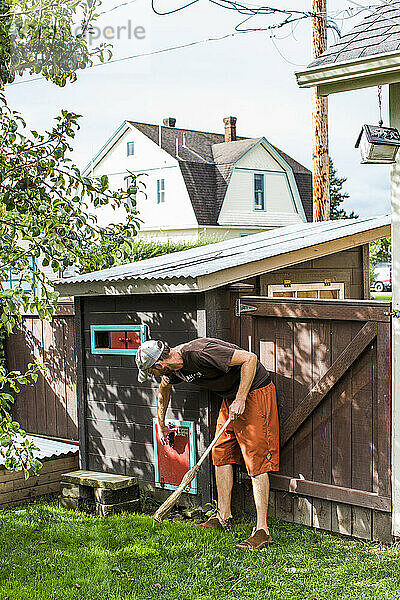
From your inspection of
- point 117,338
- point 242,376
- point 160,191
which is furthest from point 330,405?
point 160,191

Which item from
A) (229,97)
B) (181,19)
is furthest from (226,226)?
(229,97)

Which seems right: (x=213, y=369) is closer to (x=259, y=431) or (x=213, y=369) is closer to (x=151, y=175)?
(x=259, y=431)

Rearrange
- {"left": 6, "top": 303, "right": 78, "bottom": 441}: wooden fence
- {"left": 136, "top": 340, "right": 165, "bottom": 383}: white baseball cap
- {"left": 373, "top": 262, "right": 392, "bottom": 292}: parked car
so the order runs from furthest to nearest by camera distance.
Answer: {"left": 373, "top": 262, "right": 392, "bottom": 292}: parked car, {"left": 6, "top": 303, "right": 78, "bottom": 441}: wooden fence, {"left": 136, "top": 340, "right": 165, "bottom": 383}: white baseball cap

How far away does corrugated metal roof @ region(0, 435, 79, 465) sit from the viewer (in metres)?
7.09

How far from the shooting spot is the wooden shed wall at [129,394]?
600cm

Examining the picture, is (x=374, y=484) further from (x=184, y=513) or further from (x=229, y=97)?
(x=229, y=97)

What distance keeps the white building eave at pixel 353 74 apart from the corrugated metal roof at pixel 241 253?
1.54m

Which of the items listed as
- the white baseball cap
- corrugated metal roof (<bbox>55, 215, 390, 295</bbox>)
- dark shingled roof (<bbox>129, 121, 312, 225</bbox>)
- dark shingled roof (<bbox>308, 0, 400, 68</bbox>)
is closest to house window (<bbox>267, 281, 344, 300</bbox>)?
corrugated metal roof (<bbox>55, 215, 390, 295</bbox>)

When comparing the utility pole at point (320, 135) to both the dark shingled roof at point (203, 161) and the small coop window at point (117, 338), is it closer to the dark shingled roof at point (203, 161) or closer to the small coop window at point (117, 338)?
the small coop window at point (117, 338)

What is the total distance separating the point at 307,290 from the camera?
7602mm

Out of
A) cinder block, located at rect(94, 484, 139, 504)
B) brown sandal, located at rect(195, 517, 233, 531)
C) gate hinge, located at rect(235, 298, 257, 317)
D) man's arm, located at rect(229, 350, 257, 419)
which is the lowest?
brown sandal, located at rect(195, 517, 233, 531)

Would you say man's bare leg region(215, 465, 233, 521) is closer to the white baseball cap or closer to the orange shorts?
the orange shorts

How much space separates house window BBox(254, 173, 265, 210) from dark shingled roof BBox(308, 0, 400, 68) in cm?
2699

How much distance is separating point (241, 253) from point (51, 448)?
275 centimetres
